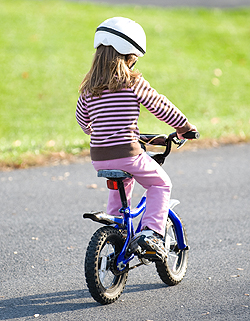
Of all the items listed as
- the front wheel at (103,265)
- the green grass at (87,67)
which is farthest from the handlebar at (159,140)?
the green grass at (87,67)

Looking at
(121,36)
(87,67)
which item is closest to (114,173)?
(121,36)

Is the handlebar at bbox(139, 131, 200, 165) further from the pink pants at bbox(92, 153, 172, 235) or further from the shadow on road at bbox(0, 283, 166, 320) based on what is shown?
the shadow on road at bbox(0, 283, 166, 320)

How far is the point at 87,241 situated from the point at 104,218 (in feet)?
4.64

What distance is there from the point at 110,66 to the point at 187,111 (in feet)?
26.0

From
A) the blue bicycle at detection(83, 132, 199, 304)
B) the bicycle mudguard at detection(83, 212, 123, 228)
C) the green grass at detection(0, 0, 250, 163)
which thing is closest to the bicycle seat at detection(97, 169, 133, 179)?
the blue bicycle at detection(83, 132, 199, 304)

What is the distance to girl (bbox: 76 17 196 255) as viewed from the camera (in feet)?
10.4

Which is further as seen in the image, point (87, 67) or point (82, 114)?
point (87, 67)

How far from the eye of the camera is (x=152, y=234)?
11.2 ft

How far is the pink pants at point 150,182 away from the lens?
3.28 metres

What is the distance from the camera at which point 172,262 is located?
3.97 metres

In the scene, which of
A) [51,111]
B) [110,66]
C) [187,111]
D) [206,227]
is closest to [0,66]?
[51,111]

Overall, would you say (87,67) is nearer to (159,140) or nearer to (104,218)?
(159,140)

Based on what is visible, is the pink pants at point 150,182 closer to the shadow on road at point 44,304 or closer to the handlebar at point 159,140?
the handlebar at point 159,140

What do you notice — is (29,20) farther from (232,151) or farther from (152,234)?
(152,234)
